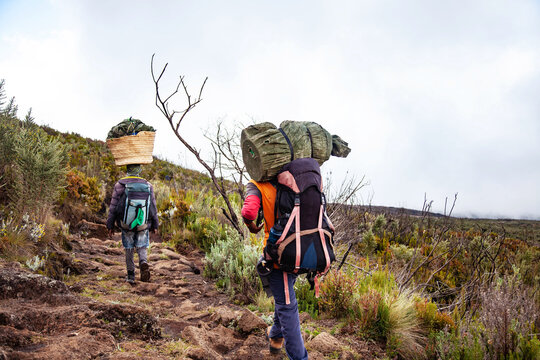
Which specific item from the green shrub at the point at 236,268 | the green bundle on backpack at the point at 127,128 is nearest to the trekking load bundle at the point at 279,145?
the green shrub at the point at 236,268

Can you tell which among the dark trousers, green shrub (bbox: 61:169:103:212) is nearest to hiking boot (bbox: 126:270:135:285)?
the dark trousers

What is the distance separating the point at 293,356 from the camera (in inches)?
97.3

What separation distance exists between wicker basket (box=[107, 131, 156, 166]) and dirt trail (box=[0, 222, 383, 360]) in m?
1.54

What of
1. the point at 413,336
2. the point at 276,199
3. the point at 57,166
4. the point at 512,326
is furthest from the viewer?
the point at 57,166

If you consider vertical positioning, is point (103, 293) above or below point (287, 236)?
below

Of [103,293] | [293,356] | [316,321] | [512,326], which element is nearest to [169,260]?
[103,293]

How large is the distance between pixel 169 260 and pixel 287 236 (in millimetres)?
4542

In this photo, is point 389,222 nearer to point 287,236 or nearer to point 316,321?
point 316,321

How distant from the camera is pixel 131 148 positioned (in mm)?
4902

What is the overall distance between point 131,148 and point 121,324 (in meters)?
2.87

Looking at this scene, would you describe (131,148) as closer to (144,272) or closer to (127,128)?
(127,128)

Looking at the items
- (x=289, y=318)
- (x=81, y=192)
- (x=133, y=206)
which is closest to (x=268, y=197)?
(x=289, y=318)

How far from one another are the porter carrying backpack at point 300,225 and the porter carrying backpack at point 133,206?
118 inches

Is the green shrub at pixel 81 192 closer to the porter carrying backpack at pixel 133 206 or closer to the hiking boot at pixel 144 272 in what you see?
the porter carrying backpack at pixel 133 206
